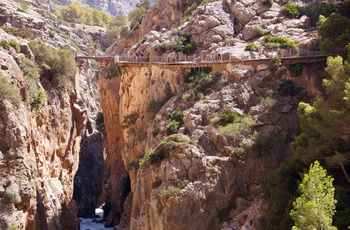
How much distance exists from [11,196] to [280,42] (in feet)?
76.9

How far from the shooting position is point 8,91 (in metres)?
35.4

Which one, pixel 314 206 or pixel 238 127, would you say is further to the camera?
pixel 238 127

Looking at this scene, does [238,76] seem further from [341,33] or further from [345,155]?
[345,155]

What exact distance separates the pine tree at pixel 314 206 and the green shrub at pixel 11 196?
20.4 metres

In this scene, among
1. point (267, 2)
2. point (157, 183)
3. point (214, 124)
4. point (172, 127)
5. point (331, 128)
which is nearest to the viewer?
point (331, 128)

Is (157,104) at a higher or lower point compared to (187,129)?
higher

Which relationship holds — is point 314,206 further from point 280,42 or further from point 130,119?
point 130,119

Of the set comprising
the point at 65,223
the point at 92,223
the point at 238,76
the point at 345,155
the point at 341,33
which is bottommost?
the point at 92,223

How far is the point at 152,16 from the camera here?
190 ft

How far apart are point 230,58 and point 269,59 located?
312 centimetres

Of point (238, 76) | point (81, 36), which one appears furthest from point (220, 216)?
point (81, 36)

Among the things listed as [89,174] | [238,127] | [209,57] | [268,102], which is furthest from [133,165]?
[89,174]

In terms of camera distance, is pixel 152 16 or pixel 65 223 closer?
pixel 65 223

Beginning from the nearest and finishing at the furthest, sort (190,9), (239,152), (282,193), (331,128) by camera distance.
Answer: (331,128) < (282,193) < (239,152) < (190,9)
